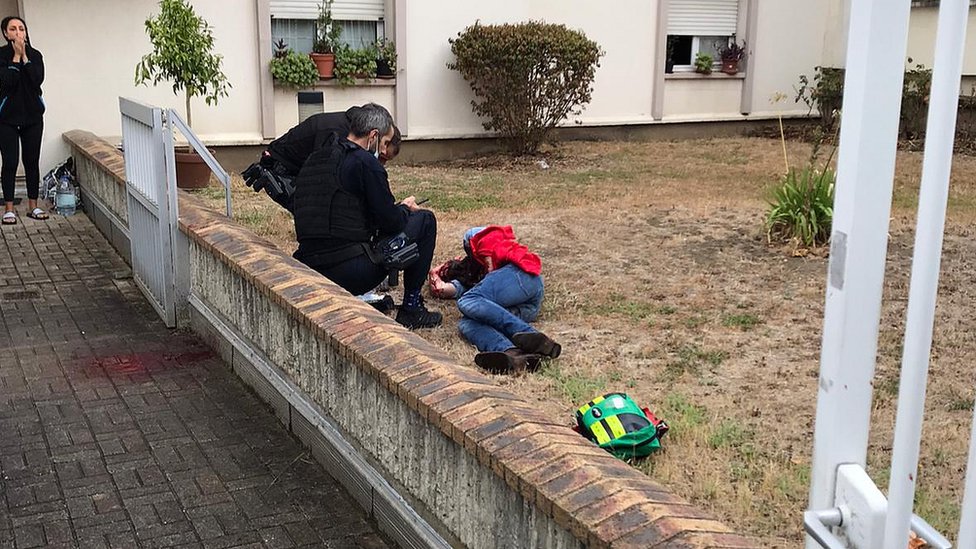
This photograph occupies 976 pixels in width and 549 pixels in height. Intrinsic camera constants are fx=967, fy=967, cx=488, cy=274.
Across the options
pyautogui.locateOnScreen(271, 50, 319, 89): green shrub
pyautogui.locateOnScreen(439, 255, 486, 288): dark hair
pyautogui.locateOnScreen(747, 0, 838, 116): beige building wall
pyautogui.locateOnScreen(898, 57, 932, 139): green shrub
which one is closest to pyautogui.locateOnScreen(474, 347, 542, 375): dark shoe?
pyautogui.locateOnScreen(439, 255, 486, 288): dark hair

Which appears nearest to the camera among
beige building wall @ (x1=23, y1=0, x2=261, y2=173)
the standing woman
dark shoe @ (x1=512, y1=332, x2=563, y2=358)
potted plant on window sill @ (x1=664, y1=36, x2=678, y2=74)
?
dark shoe @ (x1=512, y1=332, x2=563, y2=358)

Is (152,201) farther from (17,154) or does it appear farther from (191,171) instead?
(17,154)

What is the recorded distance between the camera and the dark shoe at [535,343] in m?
4.72

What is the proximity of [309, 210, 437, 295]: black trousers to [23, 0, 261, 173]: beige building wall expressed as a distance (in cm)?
593

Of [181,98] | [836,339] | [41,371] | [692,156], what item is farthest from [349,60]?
[836,339]

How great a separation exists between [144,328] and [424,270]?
178 cm

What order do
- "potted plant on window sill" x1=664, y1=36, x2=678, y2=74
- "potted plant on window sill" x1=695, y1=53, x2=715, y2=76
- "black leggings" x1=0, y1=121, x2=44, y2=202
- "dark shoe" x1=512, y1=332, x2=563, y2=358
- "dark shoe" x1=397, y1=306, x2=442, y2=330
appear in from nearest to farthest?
"dark shoe" x1=512, y1=332, x2=563, y2=358 < "dark shoe" x1=397, y1=306, x2=442, y2=330 < "black leggings" x1=0, y1=121, x2=44, y2=202 < "potted plant on window sill" x1=664, y1=36, x2=678, y2=74 < "potted plant on window sill" x1=695, y1=53, x2=715, y2=76

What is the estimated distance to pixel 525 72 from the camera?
11492mm

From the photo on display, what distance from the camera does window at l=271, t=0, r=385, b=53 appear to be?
36.8 ft

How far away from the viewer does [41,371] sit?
5.08 metres

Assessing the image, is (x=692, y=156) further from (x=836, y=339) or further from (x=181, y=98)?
(x=836, y=339)

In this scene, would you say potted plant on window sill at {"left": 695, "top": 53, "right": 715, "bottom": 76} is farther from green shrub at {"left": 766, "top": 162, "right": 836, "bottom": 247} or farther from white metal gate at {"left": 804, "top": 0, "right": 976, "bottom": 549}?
white metal gate at {"left": 804, "top": 0, "right": 976, "bottom": 549}

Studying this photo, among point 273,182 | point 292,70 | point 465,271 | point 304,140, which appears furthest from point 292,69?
point 465,271

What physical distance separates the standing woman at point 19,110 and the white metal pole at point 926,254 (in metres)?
8.77
